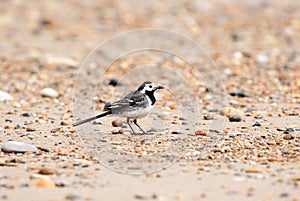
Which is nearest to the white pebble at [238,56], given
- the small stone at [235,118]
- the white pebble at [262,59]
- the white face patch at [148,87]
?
the white pebble at [262,59]

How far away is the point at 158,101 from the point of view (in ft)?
34.4

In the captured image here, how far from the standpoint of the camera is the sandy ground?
619 centimetres

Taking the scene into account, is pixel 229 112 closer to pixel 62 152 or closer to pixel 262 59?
pixel 62 152

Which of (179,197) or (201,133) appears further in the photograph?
(201,133)

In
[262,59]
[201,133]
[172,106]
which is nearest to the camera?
[201,133]

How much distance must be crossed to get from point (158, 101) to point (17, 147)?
3614 mm

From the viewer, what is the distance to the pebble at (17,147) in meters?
7.29

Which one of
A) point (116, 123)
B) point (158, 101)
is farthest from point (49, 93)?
point (116, 123)

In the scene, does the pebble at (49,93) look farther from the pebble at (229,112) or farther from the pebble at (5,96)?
the pebble at (229,112)

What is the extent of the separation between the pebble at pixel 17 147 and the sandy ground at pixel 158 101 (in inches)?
2.8

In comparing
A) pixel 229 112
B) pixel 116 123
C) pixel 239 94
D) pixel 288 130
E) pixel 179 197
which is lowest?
pixel 179 197

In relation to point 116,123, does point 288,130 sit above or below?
below

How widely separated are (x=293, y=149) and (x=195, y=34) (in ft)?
31.6

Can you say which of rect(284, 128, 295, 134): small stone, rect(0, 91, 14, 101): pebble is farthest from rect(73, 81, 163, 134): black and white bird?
rect(0, 91, 14, 101): pebble
